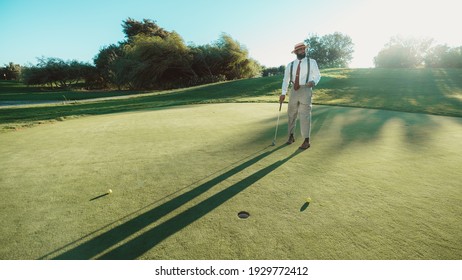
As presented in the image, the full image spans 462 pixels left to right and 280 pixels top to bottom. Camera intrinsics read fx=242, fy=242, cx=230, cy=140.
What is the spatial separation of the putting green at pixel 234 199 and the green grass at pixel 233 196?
0.05 feet

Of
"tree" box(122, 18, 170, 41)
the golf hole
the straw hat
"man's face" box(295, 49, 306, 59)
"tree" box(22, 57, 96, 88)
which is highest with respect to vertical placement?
"tree" box(122, 18, 170, 41)

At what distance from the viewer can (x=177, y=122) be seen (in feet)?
25.3

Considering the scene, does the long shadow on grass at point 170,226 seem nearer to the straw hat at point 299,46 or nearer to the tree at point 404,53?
the straw hat at point 299,46

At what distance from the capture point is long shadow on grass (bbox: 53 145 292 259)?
208 centimetres

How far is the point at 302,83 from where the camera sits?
535cm

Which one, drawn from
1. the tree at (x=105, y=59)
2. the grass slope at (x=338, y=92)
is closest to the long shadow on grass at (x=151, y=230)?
the grass slope at (x=338, y=92)

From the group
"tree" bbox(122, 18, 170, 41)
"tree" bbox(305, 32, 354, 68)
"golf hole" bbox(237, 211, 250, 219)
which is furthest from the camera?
"tree" bbox(305, 32, 354, 68)

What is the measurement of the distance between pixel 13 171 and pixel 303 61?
5.78 m

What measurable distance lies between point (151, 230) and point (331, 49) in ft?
255

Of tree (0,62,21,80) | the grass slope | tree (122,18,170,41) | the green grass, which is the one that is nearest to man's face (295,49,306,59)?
the green grass

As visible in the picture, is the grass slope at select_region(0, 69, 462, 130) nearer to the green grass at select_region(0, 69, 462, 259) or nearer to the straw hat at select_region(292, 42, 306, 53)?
the straw hat at select_region(292, 42, 306, 53)

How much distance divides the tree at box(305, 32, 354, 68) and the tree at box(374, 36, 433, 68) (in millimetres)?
9775

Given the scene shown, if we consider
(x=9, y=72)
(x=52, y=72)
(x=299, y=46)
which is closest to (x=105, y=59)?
(x=52, y=72)

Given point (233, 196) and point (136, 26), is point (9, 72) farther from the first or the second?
point (233, 196)
